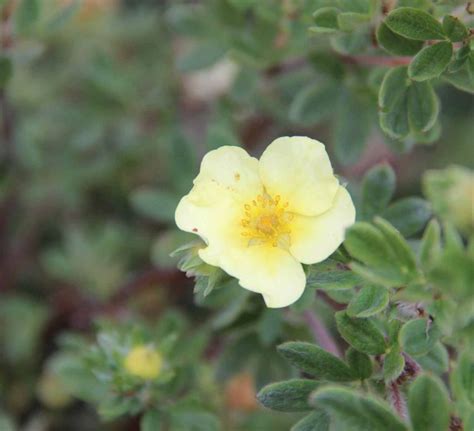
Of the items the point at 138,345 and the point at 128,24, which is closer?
the point at 138,345

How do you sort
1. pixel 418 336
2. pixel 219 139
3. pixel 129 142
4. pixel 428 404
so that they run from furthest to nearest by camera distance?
pixel 129 142, pixel 219 139, pixel 418 336, pixel 428 404

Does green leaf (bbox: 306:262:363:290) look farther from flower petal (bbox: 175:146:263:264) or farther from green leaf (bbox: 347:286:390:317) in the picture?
flower petal (bbox: 175:146:263:264)

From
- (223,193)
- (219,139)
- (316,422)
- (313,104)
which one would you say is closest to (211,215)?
(223,193)

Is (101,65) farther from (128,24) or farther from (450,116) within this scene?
(450,116)

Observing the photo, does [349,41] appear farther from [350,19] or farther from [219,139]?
[219,139]

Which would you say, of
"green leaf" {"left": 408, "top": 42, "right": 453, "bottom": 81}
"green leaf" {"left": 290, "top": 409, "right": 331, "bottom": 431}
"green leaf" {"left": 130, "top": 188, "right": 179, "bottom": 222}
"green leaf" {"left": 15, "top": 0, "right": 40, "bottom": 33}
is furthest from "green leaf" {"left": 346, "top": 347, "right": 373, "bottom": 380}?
"green leaf" {"left": 15, "top": 0, "right": 40, "bottom": 33}

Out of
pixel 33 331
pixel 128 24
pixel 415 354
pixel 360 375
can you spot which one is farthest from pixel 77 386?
pixel 128 24
